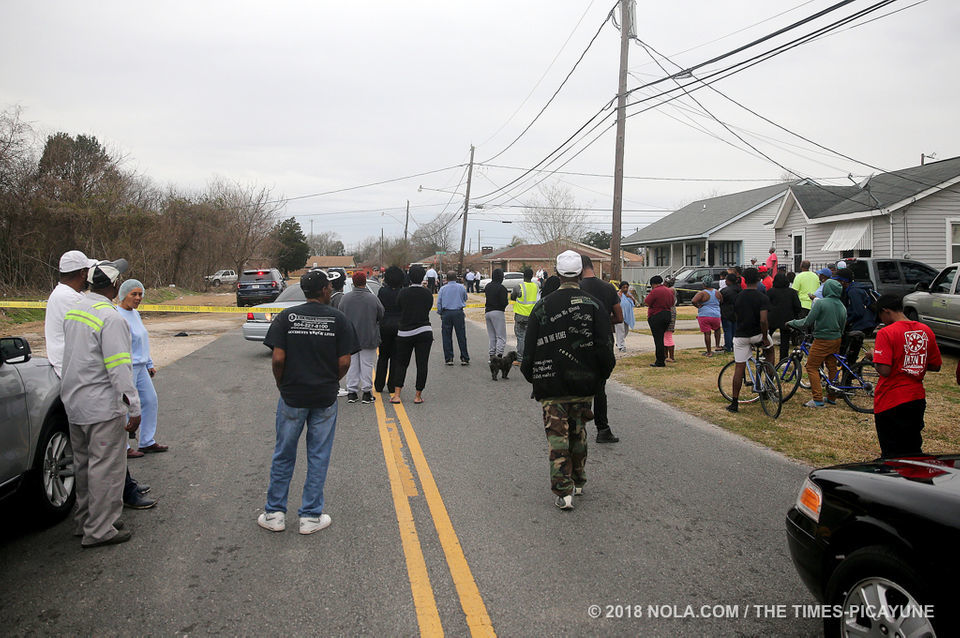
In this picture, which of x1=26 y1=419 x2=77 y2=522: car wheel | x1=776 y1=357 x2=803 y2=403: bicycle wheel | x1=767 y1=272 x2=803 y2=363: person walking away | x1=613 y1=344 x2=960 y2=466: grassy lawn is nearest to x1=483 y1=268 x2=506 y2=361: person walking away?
x1=613 y1=344 x2=960 y2=466: grassy lawn

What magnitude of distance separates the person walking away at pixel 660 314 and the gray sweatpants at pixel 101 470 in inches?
398

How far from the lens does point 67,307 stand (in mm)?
4980

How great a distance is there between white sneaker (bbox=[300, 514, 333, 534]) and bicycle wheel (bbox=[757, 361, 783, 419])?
20.2 feet

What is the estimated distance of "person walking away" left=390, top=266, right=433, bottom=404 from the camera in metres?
9.46

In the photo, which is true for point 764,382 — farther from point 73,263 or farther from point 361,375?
point 73,263

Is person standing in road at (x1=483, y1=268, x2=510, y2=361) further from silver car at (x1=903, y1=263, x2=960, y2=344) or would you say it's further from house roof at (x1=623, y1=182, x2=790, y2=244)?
house roof at (x1=623, y1=182, x2=790, y2=244)

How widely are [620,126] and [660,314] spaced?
748 cm

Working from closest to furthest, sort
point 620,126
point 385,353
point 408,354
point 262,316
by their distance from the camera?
point 408,354 → point 385,353 → point 262,316 → point 620,126

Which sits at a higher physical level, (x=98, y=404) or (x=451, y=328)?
(x=451, y=328)

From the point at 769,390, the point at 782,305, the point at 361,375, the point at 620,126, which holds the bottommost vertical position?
the point at 769,390

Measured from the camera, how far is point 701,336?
18.2m

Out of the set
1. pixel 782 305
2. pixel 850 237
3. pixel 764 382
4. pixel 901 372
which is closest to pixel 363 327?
pixel 764 382

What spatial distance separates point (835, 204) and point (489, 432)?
79.4ft

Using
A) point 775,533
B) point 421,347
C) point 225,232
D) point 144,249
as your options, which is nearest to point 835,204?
point 421,347
